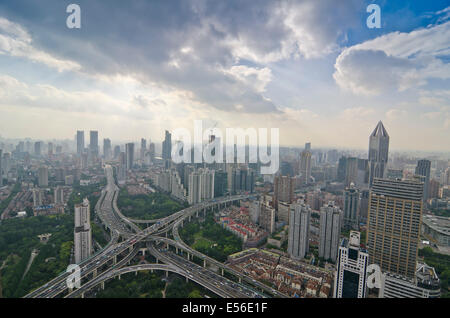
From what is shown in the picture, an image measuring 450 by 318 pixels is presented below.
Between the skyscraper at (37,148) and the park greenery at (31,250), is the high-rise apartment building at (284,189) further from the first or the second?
the skyscraper at (37,148)

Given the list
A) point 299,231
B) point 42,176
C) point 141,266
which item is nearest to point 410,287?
point 299,231

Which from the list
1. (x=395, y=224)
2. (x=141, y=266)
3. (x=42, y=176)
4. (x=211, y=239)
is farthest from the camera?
(x=42, y=176)

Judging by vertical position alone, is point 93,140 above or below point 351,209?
above

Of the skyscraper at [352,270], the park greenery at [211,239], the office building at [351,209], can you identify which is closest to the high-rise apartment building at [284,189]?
the office building at [351,209]

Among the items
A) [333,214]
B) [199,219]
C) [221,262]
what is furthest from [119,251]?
[333,214]

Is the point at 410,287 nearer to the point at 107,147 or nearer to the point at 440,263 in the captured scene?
the point at 440,263

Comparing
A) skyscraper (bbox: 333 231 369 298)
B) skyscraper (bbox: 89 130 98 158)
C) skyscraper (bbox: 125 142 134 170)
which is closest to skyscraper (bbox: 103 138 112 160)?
skyscraper (bbox: 89 130 98 158)
